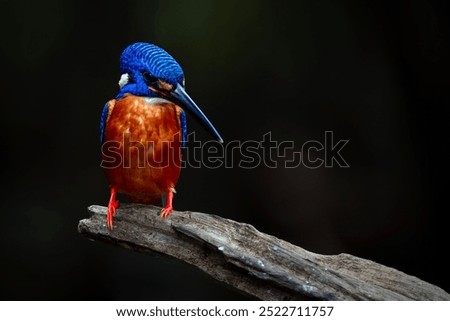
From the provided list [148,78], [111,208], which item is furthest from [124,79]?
[111,208]

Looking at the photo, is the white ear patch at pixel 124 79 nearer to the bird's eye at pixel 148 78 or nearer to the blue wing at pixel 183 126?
the bird's eye at pixel 148 78

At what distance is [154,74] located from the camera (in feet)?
10.0

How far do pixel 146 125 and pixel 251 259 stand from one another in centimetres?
66

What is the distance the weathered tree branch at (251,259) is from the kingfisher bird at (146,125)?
7cm

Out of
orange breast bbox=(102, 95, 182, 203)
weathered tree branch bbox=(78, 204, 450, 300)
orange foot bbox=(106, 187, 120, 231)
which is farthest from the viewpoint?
orange foot bbox=(106, 187, 120, 231)

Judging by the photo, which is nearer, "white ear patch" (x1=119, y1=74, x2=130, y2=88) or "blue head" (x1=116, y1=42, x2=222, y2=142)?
"blue head" (x1=116, y1=42, x2=222, y2=142)

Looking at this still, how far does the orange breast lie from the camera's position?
3.15m

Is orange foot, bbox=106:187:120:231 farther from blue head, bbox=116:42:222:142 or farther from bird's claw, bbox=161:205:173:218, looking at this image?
blue head, bbox=116:42:222:142

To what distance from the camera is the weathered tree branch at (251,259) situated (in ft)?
9.97

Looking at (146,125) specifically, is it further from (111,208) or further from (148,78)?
(111,208)

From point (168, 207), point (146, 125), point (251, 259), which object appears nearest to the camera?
point (251, 259)

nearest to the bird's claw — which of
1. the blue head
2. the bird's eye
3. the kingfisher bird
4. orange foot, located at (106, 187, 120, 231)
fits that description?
the kingfisher bird

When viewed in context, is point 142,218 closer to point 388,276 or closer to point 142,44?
point 142,44
